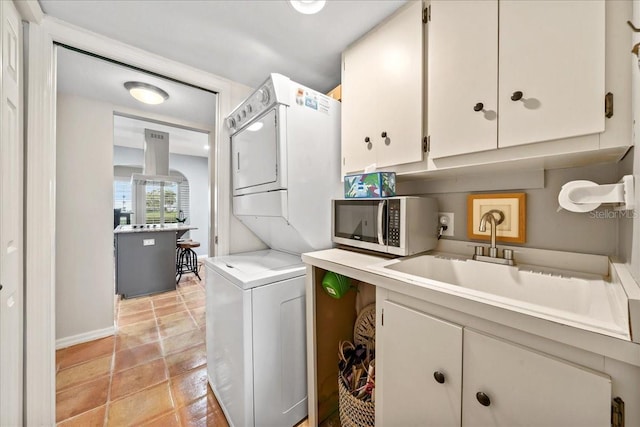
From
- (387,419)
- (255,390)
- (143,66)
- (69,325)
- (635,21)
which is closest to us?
(635,21)

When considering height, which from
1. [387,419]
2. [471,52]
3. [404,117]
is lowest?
[387,419]

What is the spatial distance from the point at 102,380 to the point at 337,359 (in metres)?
1.94

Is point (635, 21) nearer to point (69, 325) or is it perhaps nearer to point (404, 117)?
point (404, 117)

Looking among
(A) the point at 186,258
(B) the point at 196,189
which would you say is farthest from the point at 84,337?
(B) the point at 196,189

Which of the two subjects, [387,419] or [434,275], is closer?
[387,419]

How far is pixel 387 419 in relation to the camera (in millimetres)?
1008

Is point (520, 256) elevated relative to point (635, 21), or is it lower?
lower

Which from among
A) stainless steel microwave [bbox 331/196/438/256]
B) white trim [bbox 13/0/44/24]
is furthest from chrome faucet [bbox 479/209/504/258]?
white trim [bbox 13/0/44/24]

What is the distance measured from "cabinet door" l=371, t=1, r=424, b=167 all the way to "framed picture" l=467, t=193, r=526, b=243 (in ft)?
1.44

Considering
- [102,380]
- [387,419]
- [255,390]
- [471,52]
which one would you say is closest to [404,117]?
[471,52]

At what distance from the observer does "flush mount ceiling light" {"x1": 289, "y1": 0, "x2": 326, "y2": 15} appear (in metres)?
1.30

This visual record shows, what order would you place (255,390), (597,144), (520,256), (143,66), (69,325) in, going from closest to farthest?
1. (597,144)
2. (520,256)
3. (255,390)
4. (143,66)
5. (69,325)

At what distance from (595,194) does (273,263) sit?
5.35 ft
